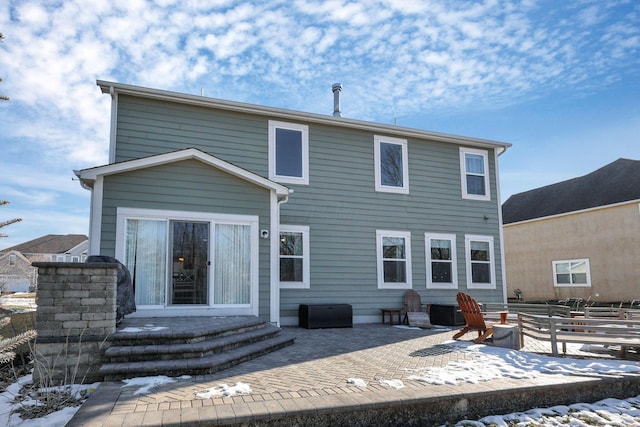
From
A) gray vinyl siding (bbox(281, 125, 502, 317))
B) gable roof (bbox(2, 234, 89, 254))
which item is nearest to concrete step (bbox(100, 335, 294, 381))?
gray vinyl siding (bbox(281, 125, 502, 317))

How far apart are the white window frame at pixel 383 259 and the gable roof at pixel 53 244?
134ft

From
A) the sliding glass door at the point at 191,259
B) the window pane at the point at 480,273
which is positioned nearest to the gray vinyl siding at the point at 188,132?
the sliding glass door at the point at 191,259

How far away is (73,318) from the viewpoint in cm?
506

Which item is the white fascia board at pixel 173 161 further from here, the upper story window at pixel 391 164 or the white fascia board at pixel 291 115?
the upper story window at pixel 391 164

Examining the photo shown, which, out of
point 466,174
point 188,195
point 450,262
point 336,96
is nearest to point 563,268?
point 466,174

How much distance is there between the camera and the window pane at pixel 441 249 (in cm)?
1189

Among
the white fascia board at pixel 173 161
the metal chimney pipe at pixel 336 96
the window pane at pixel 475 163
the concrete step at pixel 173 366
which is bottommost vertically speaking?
the concrete step at pixel 173 366

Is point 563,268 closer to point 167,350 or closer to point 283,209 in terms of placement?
point 283,209

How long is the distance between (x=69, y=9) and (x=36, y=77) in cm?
154

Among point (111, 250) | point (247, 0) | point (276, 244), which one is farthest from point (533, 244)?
point (111, 250)

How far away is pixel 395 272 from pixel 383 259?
513mm

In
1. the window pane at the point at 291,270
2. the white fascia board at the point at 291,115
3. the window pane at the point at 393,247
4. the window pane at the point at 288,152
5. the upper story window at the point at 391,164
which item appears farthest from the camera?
the upper story window at the point at 391,164

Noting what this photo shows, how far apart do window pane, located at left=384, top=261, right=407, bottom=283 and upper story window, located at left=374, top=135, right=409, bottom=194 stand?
2.02 meters

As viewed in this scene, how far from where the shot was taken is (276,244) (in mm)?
8961
